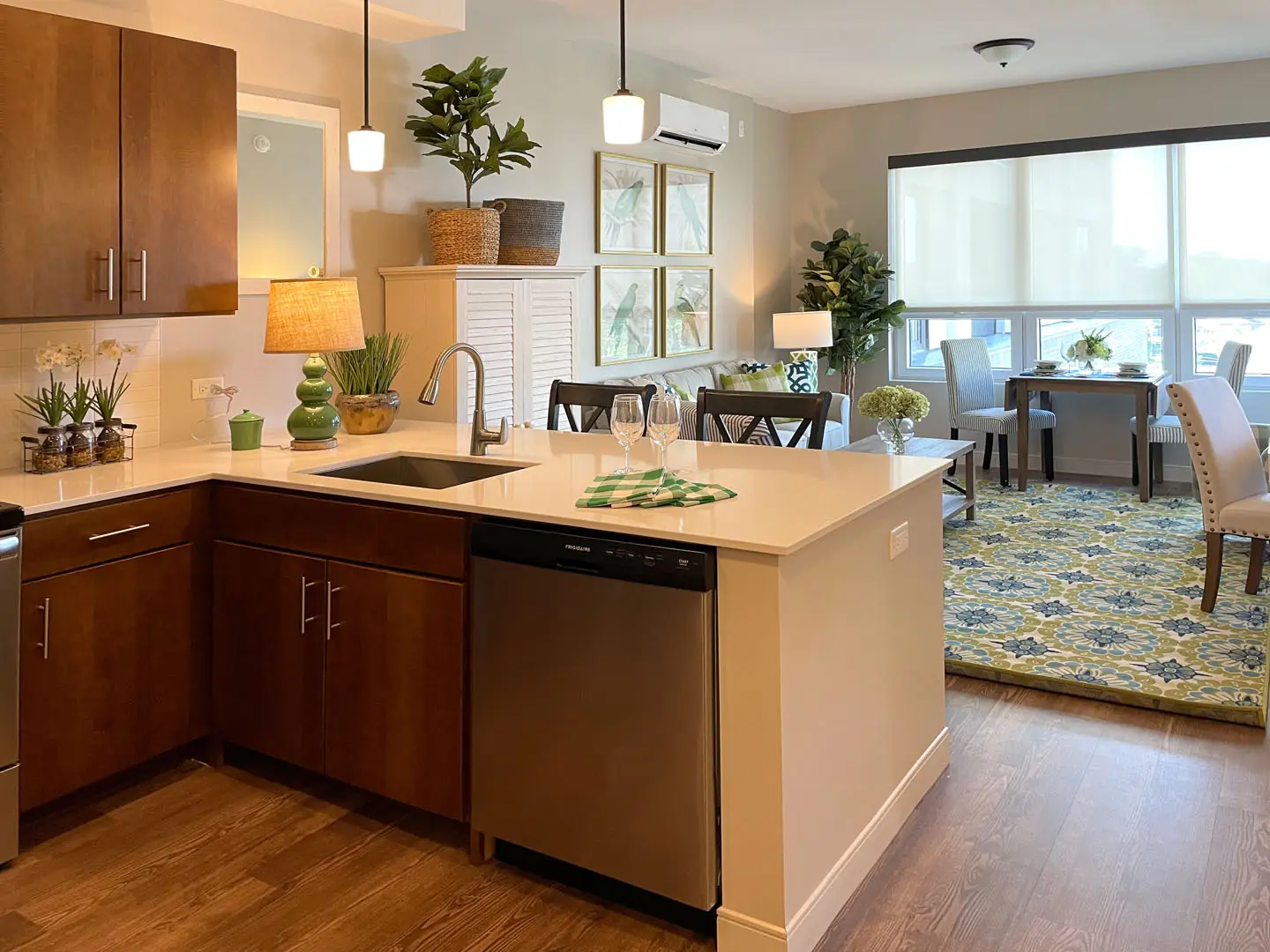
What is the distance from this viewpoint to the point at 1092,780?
115 inches

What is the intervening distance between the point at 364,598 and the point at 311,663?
280 millimetres

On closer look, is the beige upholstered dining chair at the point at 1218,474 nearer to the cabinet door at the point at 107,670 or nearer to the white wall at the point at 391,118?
the white wall at the point at 391,118

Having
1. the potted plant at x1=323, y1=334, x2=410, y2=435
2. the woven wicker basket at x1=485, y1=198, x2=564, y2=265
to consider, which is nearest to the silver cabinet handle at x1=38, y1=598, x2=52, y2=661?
the potted plant at x1=323, y1=334, x2=410, y2=435

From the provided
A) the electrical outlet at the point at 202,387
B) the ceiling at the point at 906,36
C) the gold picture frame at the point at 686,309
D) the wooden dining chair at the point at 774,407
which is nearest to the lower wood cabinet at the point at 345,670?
the electrical outlet at the point at 202,387

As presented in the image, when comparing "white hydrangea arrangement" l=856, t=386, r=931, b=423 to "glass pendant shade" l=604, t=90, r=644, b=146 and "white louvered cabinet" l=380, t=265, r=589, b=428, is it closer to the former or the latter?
"white louvered cabinet" l=380, t=265, r=589, b=428

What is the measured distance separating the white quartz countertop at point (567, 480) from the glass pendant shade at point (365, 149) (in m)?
0.99

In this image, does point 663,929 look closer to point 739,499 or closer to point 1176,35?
point 739,499

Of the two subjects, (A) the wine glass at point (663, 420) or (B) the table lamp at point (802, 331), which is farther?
(B) the table lamp at point (802, 331)

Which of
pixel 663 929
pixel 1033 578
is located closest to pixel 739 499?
pixel 663 929

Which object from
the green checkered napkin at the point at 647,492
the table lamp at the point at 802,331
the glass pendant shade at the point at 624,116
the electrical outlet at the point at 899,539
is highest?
the glass pendant shade at the point at 624,116

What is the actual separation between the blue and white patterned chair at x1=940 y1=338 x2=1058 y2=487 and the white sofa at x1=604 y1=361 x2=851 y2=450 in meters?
0.92

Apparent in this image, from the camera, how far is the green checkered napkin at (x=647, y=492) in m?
2.34

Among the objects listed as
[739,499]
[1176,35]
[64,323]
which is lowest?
[739,499]

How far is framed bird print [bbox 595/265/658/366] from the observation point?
19.7 ft
